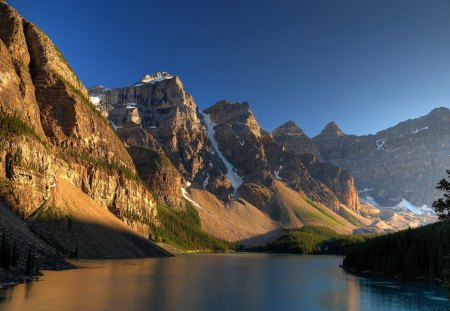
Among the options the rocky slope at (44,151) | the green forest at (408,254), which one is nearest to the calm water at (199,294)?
the green forest at (408,254)

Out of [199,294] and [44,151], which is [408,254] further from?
[44,151]

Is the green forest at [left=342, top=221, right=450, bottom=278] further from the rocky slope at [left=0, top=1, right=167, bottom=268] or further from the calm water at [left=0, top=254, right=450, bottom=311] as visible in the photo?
the rocky slope at [left=0, top=1, right=167, bottom=268]

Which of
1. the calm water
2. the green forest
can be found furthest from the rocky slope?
the green forest

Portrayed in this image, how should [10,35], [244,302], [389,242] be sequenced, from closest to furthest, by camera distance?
[244,302], [389,242], [10,35]

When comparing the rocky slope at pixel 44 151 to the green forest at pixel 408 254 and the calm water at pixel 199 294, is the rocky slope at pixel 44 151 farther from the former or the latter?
the green forest at pixel 408 254

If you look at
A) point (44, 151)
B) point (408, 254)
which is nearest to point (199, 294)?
point (408, 254)

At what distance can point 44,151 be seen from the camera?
155 meters

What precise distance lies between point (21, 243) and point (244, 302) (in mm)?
48773

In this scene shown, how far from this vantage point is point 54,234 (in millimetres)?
132375

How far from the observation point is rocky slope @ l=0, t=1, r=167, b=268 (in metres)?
136

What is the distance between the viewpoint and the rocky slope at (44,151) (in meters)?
136

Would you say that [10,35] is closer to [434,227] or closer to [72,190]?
[72,190]

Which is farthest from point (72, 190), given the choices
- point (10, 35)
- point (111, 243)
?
point (10, 35)

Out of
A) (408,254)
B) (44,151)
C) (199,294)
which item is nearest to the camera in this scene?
(199,294)
